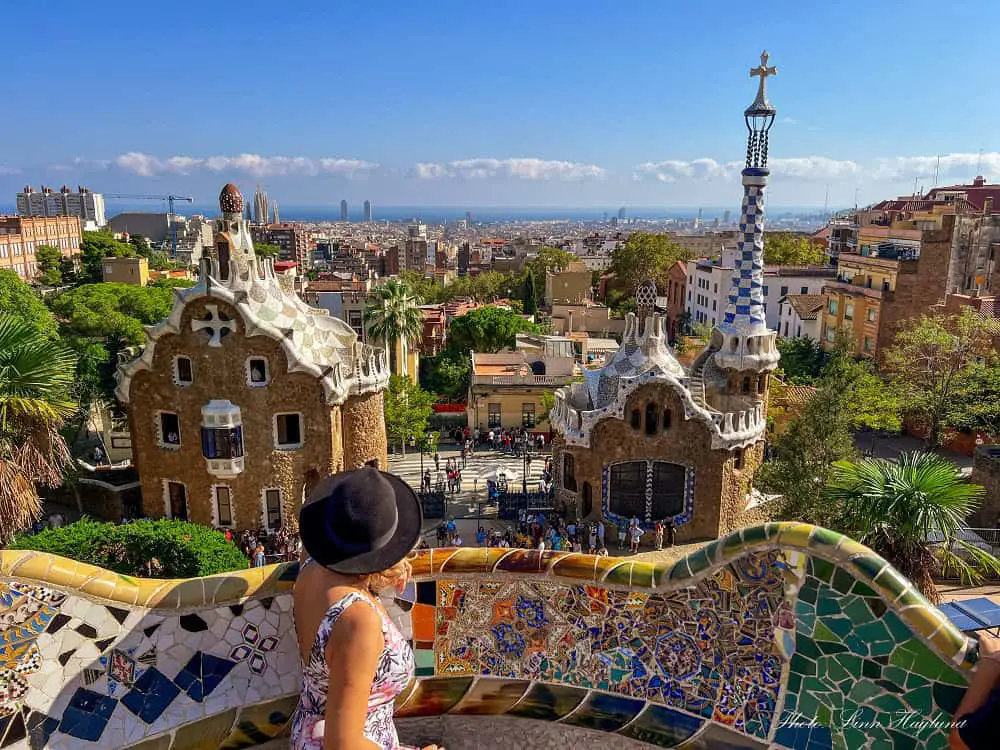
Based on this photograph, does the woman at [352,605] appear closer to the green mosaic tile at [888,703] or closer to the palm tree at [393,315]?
the green mosaic tile at [888,703]

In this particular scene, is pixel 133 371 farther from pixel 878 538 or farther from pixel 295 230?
pixel 295 230

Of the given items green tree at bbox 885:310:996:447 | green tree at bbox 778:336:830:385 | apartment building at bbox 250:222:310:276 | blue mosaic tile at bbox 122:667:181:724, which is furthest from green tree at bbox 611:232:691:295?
apartment building at bbox 250:222:310:276

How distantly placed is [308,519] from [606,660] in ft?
11.2

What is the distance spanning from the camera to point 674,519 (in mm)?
19312

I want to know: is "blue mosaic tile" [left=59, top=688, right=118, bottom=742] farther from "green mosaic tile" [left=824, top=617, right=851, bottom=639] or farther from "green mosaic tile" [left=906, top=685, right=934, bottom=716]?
"green mosaic tile" [left=906, top=685, right=934, bottom=716]

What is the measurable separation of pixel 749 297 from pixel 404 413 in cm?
1246

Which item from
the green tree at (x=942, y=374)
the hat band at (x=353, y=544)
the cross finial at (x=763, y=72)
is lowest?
the green tree at (x=942, y=374)

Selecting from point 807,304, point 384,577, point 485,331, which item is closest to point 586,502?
point 384,577

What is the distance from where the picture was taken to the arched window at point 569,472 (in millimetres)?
19797

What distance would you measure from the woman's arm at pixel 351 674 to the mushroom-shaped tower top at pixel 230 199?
16544mm

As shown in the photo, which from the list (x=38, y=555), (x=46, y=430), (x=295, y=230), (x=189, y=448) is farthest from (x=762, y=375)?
(x=295, y=230)

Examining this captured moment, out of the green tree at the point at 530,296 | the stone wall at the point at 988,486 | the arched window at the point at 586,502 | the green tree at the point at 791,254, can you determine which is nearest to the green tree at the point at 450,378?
the arched window at the point at 586,502

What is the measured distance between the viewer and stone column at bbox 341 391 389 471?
67.8 feet

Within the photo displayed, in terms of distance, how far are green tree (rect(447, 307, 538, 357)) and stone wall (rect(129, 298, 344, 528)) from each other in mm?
22196
